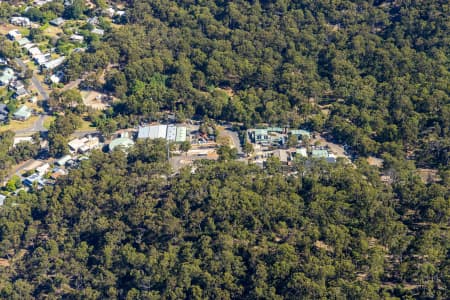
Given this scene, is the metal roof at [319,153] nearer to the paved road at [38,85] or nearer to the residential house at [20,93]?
the paved road at [38,85]

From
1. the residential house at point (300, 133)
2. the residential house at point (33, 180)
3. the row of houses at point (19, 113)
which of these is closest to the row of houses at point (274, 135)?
the residential house at point (300, 133)

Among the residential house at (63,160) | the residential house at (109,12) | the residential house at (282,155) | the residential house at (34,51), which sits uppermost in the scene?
the residential house at (109,12)

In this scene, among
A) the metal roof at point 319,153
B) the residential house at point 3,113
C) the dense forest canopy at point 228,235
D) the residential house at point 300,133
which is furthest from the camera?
the residential house at point 3,113

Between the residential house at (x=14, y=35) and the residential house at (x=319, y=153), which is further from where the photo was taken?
the residential house at (x=14, y=35)

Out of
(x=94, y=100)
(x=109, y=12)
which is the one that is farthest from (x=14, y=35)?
(x=94, y=100)

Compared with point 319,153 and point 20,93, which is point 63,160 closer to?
point 20,93
